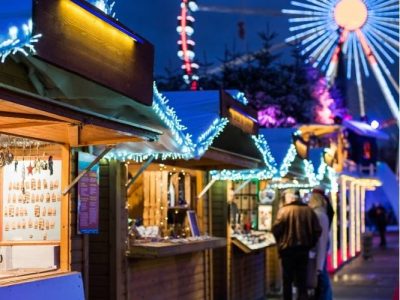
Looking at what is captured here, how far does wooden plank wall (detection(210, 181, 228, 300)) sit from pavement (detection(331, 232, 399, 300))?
9.43 feet

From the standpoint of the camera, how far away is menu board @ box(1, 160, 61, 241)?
6.80m

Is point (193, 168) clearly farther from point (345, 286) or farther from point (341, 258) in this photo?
point (341, 258)

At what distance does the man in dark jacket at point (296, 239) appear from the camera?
10594 mm

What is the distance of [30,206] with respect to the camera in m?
6.91

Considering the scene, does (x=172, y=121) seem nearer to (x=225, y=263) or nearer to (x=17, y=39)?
(x=17, y=39)

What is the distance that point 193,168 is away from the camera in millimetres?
10773

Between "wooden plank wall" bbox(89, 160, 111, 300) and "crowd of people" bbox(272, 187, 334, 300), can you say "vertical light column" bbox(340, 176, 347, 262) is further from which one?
"wooden plank wall" bbox(89, 160, 111, 300)

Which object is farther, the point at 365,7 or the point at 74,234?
the point at 365,7

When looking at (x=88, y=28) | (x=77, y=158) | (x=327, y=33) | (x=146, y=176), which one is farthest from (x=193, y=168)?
(x=327, y=33)

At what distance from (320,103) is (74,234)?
2302 cm

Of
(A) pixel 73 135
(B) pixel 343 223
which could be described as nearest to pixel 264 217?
(A) pixel 73 135

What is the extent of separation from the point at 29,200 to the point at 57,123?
1.54 m

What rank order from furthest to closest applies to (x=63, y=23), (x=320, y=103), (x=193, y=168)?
(x=320, y=103) → (x=193, y=168) → (x=63, y=23)

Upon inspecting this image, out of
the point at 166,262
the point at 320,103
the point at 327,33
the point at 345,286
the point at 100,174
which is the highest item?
the point at 327,33
